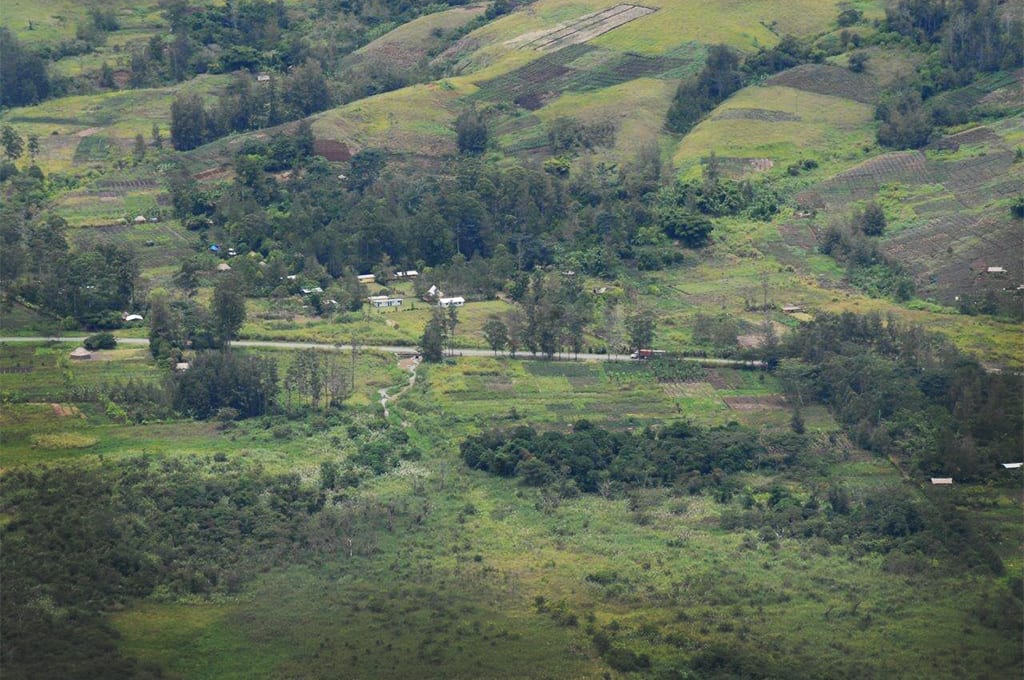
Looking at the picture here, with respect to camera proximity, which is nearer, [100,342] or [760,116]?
[100,342]

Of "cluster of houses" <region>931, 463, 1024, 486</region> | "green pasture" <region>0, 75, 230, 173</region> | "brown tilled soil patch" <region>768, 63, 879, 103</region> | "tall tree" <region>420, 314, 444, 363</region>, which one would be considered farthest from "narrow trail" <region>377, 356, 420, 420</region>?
"brown tilled soil patch" <region>768, 63, 879, 103</region>

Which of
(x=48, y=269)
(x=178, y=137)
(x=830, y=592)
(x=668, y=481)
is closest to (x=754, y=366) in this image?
(x=668, y=481)

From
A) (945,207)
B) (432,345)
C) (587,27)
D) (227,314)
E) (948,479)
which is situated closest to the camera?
(948,479)

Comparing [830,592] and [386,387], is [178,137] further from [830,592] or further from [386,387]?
[830,592]

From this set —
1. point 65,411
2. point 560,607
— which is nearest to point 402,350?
point 65,411

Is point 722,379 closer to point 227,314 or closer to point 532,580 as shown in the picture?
point 227,314

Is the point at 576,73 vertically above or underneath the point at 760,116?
above

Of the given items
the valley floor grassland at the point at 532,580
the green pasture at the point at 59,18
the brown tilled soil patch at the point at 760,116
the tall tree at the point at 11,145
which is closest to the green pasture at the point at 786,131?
the brown tilled soil patch at the point at 760,116

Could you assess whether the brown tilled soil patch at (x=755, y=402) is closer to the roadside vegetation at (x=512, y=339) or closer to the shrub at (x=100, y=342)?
the roadside vegetation at (x=512, y=339)
